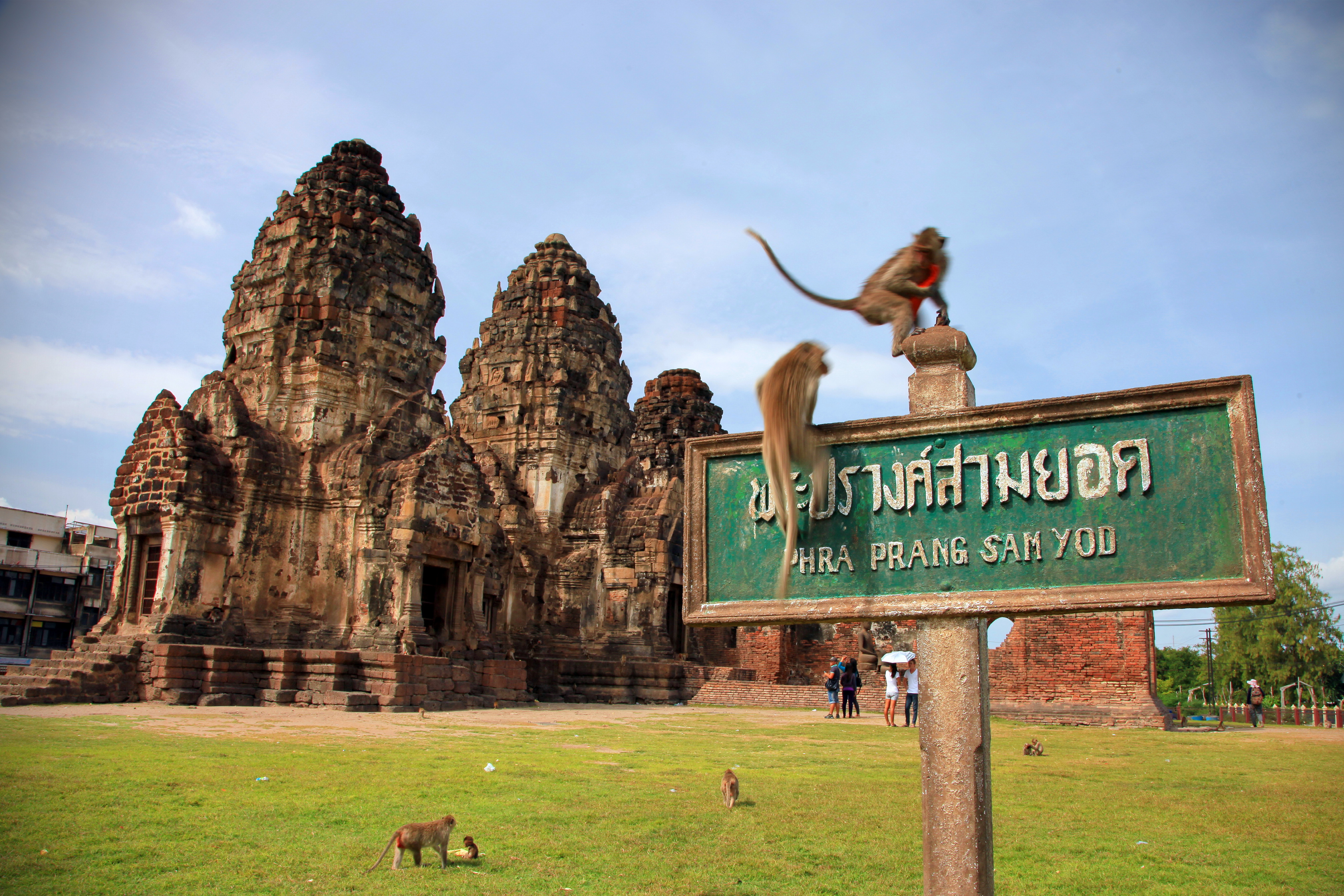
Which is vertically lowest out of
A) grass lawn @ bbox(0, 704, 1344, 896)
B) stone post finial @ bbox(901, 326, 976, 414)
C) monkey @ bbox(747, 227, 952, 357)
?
grass lawn @ bbox(0, 704, 1344, 896)

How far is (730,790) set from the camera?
21.1 ft

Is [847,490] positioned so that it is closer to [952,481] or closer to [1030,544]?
[952,481]

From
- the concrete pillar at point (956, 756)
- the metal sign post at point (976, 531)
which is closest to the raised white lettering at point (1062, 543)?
the metal sign post at point (976, 531)

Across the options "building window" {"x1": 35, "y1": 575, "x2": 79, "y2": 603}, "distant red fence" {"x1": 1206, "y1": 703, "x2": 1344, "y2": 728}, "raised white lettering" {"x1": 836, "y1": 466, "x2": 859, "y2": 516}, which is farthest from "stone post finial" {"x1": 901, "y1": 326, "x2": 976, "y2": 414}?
"building window" {"x1": 35, "y1": 575, "x2": 79, "y2": 603}

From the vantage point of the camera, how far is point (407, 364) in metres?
21.7

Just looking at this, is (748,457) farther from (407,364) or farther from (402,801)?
(407,364)

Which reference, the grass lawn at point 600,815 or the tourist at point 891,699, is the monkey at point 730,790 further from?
the tourist at point 891,699

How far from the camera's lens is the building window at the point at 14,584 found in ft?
128

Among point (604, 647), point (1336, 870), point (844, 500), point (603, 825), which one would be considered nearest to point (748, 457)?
point (844, 500)

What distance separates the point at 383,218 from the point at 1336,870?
20.9 metres

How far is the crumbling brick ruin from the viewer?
1595cm

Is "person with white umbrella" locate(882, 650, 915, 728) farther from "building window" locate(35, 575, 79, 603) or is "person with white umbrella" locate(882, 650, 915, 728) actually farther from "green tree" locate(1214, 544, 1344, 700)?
"building window" locate(35, 575, 79, 603)

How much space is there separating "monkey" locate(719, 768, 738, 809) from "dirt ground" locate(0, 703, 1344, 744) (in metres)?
5.43

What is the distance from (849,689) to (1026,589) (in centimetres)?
1605
